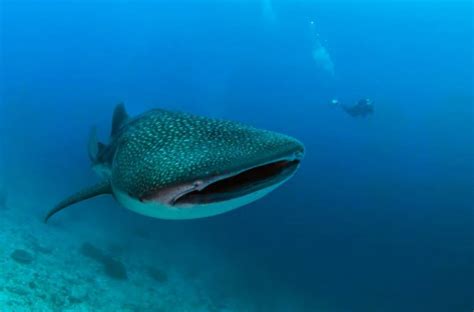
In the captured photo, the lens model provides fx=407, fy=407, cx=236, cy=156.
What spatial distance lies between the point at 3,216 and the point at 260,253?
18473 millimetres

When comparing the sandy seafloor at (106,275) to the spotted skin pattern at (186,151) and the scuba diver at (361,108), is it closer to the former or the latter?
the spotted skin pattern at (186,151)

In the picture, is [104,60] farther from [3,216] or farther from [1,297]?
[1,297]

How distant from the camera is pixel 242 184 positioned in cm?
266

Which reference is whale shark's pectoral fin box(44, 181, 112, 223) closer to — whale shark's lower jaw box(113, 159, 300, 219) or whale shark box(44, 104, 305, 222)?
whale shark box(44, 104, 305, 222)

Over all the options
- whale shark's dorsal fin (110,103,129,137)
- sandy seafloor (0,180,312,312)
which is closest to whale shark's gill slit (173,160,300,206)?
whale shark's dorsal fin (110,103,129,137)

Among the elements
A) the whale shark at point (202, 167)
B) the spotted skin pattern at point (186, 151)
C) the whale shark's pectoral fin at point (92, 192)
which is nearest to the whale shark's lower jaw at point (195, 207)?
the whale shark at point (202, 167)

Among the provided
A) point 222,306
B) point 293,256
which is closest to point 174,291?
point 222,306

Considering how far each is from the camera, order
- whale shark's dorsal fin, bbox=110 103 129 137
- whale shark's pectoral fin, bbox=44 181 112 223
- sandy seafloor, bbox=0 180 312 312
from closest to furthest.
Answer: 1. whale shark's pectoral fin, bbox=44 181 112 223
2. whale shark's dorsal fin, bbox=110 103 129 137
3. sandy seafloor, bbox=0 180 312 312

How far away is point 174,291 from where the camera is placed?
1703cm

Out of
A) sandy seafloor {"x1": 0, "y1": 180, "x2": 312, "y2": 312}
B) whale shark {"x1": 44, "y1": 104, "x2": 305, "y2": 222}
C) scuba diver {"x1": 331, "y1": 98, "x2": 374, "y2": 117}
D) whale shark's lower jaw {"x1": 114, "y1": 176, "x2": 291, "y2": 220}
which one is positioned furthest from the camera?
scuba diver {"x1": 331, "y1": 98, "x2": 374, "y2": 117}

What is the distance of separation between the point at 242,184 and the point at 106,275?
1376cm

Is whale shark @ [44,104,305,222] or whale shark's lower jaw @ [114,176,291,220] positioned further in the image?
whale shark's lower jaw @ [114,176,291,220]

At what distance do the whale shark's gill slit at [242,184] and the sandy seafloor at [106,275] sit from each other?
27.3 feet

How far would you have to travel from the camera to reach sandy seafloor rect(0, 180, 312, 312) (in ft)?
36.5
